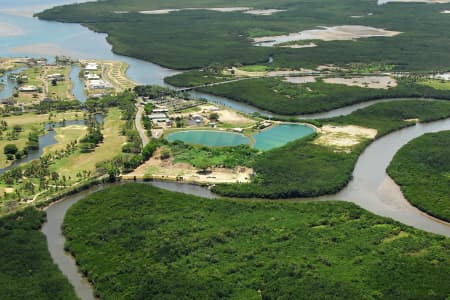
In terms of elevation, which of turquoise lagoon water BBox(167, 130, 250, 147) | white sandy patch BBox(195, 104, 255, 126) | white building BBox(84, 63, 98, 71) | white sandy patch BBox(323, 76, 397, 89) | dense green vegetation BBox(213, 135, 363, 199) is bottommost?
dense green vegetation BBox(213, 135, 363, 199)

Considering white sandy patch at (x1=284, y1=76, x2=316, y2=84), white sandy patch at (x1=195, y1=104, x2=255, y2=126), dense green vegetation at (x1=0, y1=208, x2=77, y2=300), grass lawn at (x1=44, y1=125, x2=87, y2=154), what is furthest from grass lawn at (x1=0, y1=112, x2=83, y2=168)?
white sandy patch at (x1=284, y1=76, x2=316, y2=84)

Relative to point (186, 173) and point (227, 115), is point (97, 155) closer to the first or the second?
point (186, 173)

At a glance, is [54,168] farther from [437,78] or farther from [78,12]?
[78,12]

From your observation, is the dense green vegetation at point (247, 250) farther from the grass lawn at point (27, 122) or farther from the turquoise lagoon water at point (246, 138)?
the grass lawn at point (27, 122)

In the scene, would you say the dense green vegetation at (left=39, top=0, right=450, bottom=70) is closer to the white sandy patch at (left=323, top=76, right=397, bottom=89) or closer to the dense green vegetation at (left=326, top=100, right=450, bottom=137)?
the white sandy patch at (left=323, top=76, right=397, bottom=89)

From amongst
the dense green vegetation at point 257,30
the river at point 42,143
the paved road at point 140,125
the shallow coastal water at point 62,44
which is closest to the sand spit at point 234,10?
the dense green vegetation at point 257,30
